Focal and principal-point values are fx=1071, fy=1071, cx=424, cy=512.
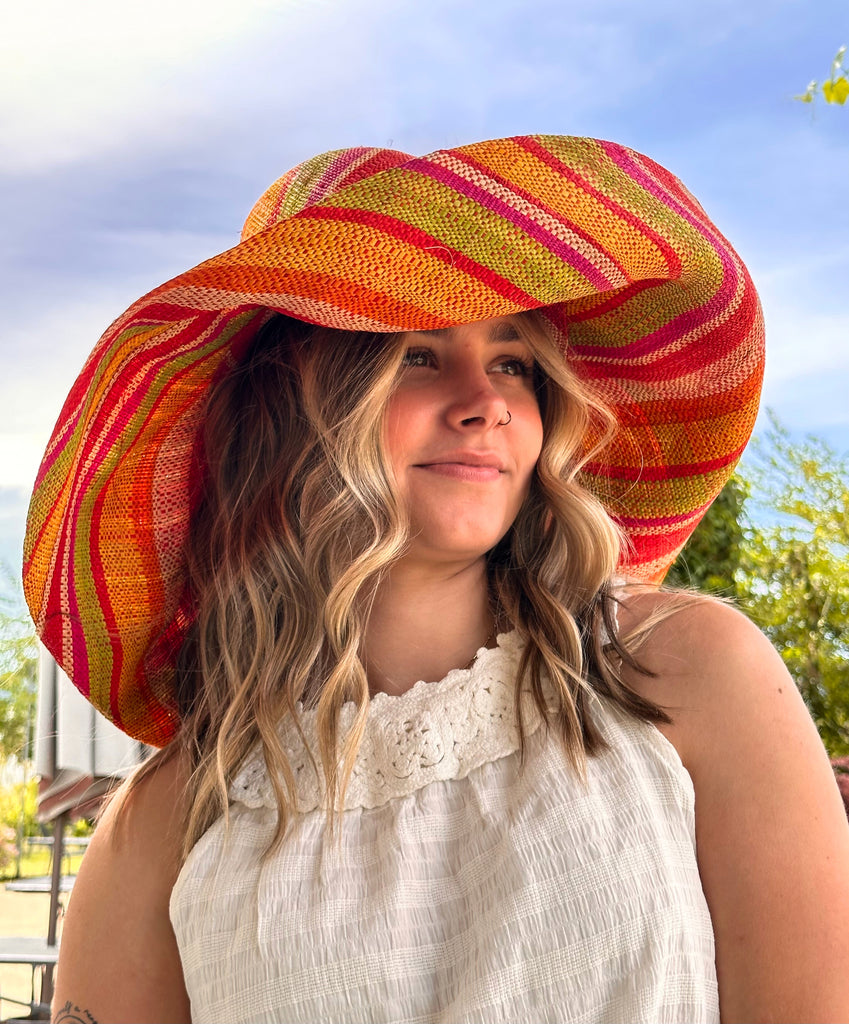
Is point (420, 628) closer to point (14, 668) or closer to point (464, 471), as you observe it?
point (464, 471)

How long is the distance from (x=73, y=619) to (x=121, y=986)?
1.72 ft

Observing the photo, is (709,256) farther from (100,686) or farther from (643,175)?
(100,686)

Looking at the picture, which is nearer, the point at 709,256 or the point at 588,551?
the point at 709,256

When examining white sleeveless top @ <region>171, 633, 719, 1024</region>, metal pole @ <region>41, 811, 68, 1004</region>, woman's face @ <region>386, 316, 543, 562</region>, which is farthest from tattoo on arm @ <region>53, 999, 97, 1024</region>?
metal pole @ <region>41, 811, 68, 1004</region>

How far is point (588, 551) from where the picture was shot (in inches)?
63.9

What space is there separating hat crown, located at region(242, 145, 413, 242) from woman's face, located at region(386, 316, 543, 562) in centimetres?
23

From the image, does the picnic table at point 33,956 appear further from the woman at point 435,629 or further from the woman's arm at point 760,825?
the woman's arm at point 760,825

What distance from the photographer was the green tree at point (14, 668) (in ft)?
9.70

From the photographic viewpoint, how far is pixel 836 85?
2535 millimetres

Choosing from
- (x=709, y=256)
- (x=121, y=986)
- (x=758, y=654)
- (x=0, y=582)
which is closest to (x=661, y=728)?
(x=758, y=654)

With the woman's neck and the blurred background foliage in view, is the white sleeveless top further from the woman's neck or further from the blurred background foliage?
the blurred background foliage

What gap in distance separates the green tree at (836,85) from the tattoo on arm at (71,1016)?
7.92 feet

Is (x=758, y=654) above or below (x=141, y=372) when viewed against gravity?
below

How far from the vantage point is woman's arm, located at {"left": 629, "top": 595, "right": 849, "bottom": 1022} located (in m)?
1.27
